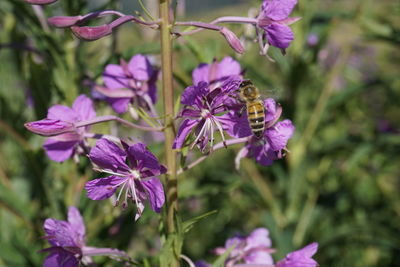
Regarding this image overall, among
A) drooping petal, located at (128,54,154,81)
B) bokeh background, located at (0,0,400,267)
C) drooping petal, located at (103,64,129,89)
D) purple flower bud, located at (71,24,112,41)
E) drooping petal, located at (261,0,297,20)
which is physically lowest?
bokeh background, located at (0,0,400,267)

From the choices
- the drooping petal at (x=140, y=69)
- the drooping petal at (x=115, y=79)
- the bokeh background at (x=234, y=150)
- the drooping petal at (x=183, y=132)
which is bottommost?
the bokeh background at (x=234, y=150)

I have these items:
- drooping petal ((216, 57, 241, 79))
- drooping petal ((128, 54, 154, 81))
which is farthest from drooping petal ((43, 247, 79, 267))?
drooping petal ((216, 57, 241, 79))

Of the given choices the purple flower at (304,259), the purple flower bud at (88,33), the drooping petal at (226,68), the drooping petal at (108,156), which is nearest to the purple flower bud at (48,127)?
the drooping petal at (108,156)

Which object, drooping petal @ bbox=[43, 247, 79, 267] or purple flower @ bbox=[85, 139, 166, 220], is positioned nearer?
purple flower @ bbox=[85, 139, 166, 220]

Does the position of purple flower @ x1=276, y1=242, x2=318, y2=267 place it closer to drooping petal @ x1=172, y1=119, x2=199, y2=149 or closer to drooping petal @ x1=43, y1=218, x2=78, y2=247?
drooping petal @ x1=172, y1=119, x2=199, y2=149

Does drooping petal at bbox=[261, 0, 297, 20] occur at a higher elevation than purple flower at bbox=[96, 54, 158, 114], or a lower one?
higher

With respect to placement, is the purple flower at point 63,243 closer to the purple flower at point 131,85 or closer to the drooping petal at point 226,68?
the purple flower at point 131,85

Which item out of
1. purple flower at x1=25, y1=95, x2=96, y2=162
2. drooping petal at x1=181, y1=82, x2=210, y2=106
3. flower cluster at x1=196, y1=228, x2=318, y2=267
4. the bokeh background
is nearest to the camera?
drooping petal at x1=181, y1=82, x2=210, y2=106
